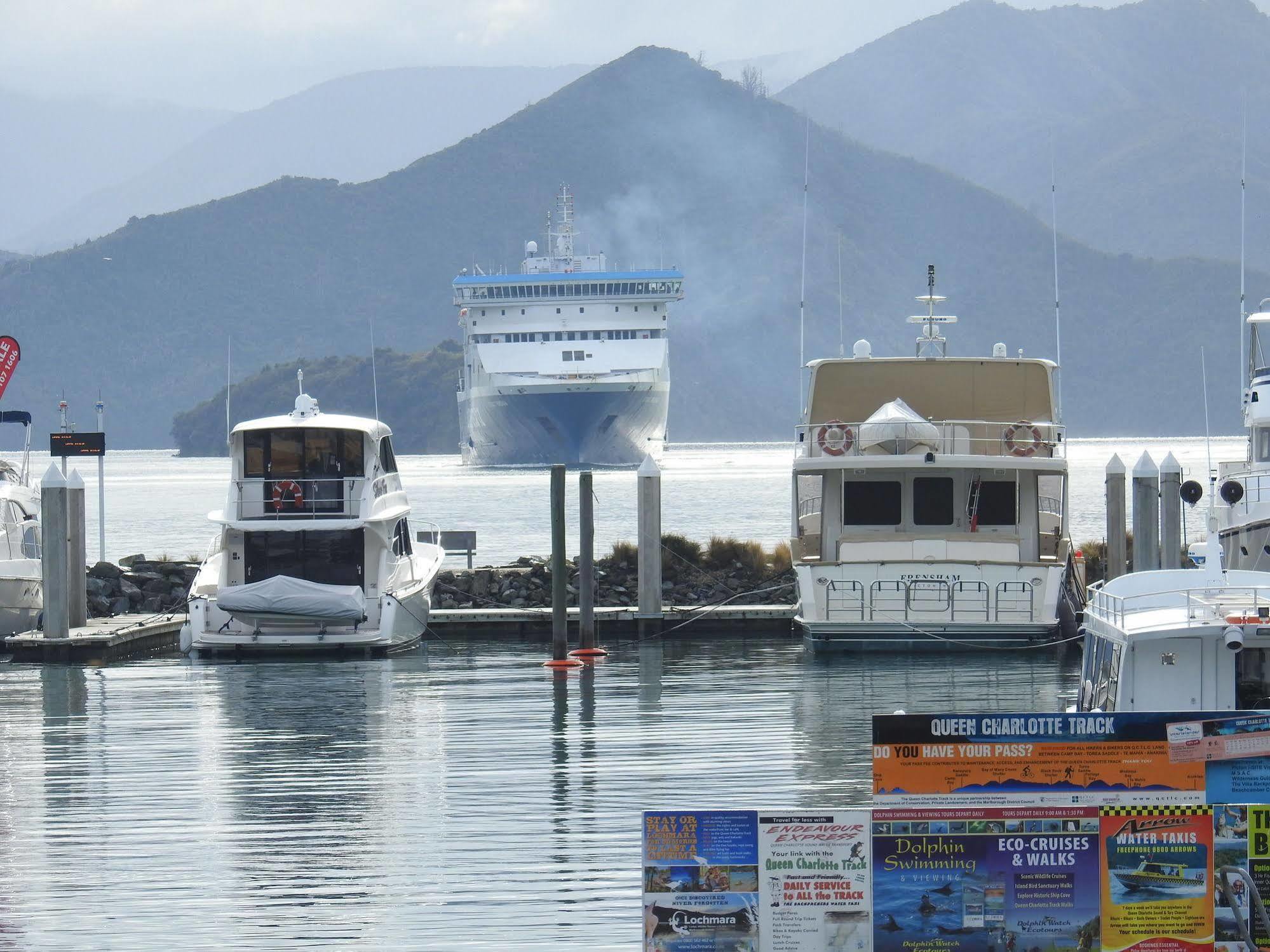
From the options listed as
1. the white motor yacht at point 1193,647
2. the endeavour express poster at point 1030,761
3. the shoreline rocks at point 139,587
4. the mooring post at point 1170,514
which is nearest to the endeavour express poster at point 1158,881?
the endeavour express poster at point 1030,761

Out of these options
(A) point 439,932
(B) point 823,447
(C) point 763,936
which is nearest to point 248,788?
(A) point 439,932

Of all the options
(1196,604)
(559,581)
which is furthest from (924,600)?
(1196,604)

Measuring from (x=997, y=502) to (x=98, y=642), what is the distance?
11.9 metres

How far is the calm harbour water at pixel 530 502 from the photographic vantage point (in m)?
59.0

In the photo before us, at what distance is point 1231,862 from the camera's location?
6777 millimetres

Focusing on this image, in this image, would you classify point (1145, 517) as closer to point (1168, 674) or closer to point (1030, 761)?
point (1168, 674)

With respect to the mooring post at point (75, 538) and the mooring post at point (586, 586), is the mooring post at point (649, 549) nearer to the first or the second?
the mooring post at point (586, 586)

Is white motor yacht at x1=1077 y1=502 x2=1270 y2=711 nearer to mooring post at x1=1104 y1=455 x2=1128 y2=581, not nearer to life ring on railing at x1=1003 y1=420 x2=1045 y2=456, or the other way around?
life ring on railing at x1=1003 y1=420 x2=1045 y2=456

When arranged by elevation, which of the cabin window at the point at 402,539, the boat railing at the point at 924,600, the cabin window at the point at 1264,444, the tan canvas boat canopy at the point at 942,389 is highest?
the tan canvas boat canopy at the point at 942,389

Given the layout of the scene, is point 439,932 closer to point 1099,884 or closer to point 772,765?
point 1099,884

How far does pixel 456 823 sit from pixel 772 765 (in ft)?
10.7

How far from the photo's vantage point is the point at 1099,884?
262 inches

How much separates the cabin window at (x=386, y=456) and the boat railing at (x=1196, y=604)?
49.7ft

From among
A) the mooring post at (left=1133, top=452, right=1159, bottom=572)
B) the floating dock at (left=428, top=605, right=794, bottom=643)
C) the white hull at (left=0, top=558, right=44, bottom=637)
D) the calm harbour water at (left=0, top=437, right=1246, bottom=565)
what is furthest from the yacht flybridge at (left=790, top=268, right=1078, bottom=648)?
the white hull at (left=0, top=558, right=44, bottom=637)
